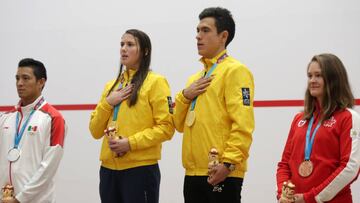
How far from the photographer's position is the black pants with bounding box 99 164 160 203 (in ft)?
9.77

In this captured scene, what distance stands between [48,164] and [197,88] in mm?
922

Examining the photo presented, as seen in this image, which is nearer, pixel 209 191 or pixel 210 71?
pixel 209 191

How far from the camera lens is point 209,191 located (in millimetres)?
2621

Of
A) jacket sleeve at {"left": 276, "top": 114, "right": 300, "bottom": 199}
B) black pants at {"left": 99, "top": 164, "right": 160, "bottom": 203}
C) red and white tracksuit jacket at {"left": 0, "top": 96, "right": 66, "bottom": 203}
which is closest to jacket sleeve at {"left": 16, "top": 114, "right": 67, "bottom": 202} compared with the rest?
red and white tracksuit jacket at {"left": 0, "top": 96, "right": 66, "bottom": 203}

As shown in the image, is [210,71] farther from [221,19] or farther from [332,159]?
[332,159]

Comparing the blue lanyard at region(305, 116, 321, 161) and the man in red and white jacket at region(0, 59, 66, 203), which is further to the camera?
the man in red and white jacket at region(0, 59, 66, 203)

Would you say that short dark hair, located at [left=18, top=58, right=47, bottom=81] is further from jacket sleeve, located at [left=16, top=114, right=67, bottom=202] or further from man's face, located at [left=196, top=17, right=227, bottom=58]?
man's face, located at [left=196, top=17, right=227, bottom=58]

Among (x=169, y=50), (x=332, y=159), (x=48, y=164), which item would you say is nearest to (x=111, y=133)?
(x=48, y=164)

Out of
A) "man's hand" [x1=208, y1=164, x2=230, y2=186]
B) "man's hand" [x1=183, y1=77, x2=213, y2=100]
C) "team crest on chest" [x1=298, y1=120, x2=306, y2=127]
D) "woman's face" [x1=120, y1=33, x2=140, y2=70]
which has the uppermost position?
"woman's face" [x1=120, y1=33, x2=140, y2=70]

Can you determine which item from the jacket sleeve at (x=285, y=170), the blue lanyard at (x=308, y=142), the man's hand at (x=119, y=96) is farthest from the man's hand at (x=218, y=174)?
the man's hand at (x=119, y=96)

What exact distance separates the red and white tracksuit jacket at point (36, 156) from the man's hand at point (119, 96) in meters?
0.32

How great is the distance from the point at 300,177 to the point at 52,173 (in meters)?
1.35

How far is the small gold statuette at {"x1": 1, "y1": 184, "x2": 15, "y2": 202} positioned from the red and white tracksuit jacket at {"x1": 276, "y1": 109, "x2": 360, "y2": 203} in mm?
1384

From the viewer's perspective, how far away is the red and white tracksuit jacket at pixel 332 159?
235 cm
